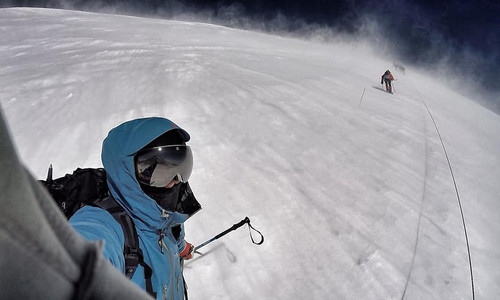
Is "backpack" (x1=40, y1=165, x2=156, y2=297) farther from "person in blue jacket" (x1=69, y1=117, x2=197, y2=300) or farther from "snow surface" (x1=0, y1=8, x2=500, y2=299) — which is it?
"snow surface" (x1=0, y1=8, x2=500, y2=299)

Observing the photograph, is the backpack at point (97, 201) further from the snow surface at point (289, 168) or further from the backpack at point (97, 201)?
the snow surface at point (289, 168)

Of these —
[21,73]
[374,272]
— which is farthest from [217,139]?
[21,73]

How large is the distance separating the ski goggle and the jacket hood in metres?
0.08

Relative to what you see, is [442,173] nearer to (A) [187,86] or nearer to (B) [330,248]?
(B) [330,248]

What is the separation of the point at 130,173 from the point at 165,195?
255 millimetres

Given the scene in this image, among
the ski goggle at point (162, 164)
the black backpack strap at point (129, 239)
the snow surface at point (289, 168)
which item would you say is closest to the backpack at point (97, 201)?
the black backpack strap at point (129, 239)

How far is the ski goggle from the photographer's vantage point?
4.57ft

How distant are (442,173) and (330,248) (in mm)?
2784

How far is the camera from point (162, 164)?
1.47 metres

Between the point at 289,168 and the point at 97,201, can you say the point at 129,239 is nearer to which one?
the point at 97,201

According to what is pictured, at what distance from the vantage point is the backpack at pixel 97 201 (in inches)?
47.8

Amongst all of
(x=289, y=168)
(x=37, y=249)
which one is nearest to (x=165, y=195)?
(x=37, y=249)

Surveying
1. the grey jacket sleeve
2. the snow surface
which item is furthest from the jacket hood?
the snow surface

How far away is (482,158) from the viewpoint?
19.5ft
